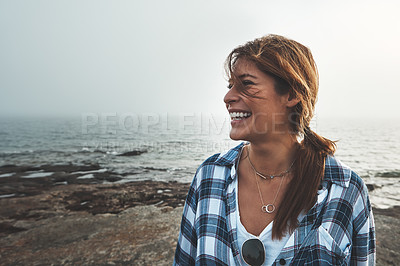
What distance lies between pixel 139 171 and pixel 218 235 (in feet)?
58.6

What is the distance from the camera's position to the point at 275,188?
1.94 m

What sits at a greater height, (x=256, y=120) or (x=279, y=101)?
(x=279, y=101)

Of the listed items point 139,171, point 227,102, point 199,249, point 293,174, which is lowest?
point 139,171

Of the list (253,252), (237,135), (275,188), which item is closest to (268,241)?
(253,252)

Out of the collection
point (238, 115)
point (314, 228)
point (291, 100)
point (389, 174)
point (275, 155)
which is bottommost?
point (389, 174)

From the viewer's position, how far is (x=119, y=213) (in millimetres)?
8219

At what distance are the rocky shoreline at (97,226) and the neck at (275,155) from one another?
3770 millimetres

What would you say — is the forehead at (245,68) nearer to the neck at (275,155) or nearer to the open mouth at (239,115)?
the open mouth at (239,115)

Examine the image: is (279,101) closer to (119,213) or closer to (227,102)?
(227,102)

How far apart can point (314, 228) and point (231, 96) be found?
102cm

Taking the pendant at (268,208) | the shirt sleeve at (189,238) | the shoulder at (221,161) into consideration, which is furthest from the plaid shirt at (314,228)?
the pendant at (268,208)

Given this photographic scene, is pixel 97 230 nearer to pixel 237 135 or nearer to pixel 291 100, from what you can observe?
pixel 237 135

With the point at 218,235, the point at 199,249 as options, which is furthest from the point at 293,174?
the point at 199,249

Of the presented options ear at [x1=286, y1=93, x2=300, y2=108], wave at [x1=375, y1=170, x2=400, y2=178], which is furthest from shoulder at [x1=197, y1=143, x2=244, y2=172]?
wave at [x1=375, y1=170, x2=400, y2=178]
